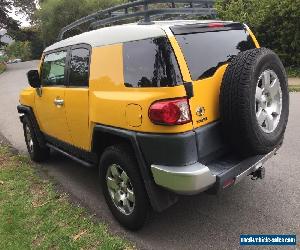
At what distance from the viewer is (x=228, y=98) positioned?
3.26 m

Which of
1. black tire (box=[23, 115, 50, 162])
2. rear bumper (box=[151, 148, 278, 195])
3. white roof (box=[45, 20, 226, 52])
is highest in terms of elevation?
white roof (box=[45, 20, 226, 52])

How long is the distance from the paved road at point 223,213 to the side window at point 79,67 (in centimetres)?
146

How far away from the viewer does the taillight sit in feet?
10.3

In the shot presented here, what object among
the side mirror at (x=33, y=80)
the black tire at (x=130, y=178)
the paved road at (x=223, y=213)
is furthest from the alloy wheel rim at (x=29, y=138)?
the black tire at (x=130, y=178)

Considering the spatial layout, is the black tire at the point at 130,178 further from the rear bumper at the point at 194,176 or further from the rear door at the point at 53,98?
the rear door at the point at 53,98

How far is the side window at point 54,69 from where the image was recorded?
480 cm

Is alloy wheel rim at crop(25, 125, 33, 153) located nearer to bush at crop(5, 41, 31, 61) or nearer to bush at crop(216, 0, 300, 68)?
bush at crop(216, 0, 300, 68)

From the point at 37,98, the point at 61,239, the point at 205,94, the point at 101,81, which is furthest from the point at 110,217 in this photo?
the point at 37,98

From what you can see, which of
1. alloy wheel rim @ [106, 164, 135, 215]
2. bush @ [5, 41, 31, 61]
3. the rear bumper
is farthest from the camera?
bush @ [5, 41, 31, 61]

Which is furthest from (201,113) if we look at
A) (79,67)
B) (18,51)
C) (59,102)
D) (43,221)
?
(18,51)

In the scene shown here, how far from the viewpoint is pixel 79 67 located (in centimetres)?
434

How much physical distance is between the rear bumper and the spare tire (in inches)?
10.0

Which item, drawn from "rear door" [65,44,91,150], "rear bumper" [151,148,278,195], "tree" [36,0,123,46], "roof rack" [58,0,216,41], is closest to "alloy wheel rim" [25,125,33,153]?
"rear door" [65,44,91,150]

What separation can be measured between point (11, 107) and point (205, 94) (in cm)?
1123
